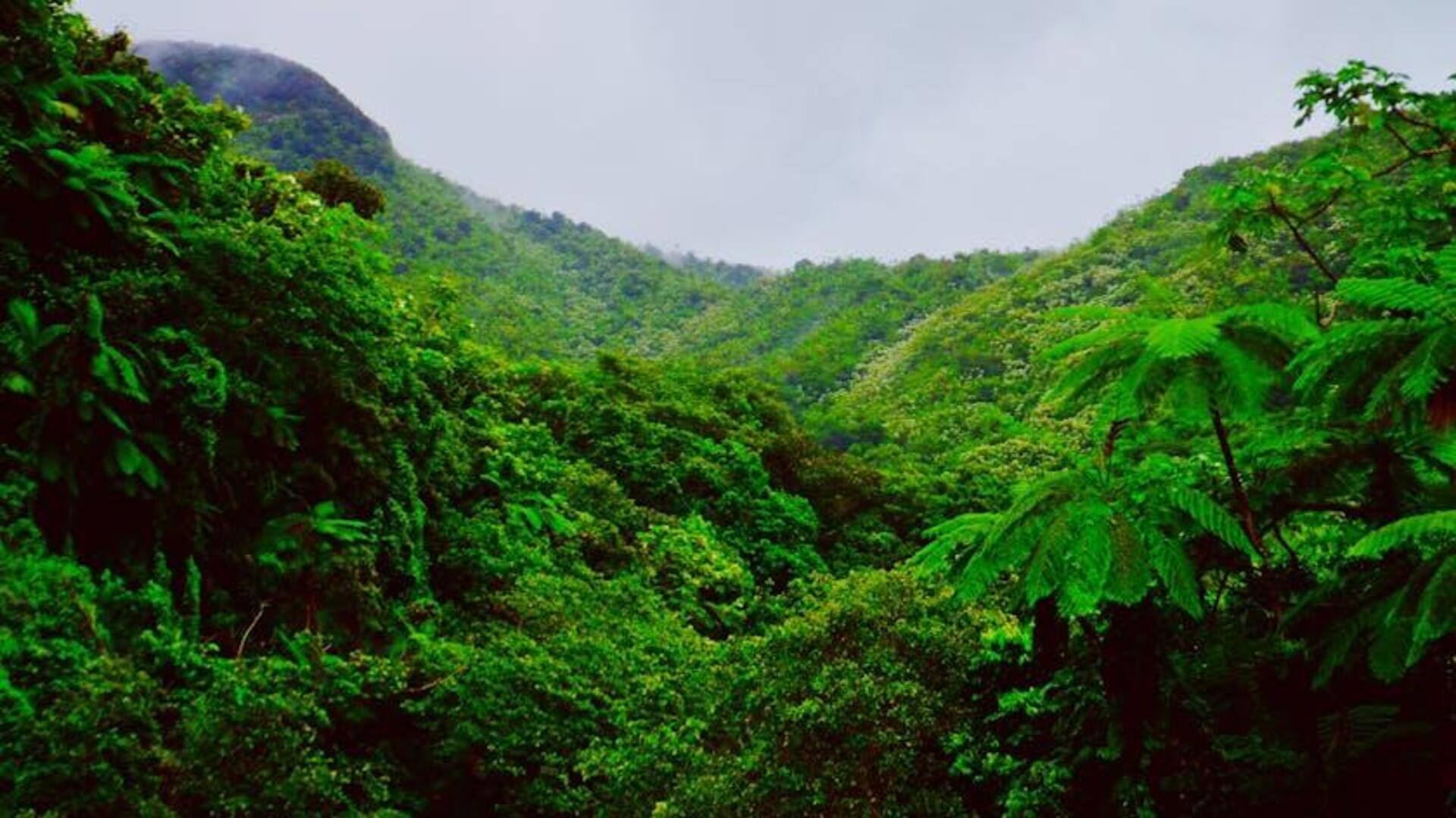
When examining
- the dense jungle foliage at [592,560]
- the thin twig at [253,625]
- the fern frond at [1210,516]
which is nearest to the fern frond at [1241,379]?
the dense jungle foliage at [592,560]

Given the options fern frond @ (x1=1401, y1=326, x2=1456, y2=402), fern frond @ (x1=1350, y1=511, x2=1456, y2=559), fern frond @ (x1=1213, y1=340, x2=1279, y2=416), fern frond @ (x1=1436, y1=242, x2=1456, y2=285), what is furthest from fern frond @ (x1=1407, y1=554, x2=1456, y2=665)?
fern frond @ (x1=1436, y1=242, x2=1456, y2=285)

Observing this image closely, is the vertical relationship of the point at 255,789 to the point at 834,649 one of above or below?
below

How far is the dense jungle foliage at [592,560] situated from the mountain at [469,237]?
130 ft

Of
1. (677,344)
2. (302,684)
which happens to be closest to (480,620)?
(302,684)

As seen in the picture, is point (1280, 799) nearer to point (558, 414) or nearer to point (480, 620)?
point (480, 620)

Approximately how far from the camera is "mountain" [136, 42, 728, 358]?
5781cm

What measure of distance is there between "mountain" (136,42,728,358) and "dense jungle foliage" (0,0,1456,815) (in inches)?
Result: 1559

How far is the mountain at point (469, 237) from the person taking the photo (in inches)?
2276

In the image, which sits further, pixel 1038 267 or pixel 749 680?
pixel 1038 267

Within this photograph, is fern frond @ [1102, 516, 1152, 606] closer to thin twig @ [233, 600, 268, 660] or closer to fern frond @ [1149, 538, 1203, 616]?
fern frond @ [1149, 538, 1203, 616]

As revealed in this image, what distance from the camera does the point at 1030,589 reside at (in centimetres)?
275

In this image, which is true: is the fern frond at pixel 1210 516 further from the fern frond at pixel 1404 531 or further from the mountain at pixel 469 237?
the mountain at pixel 469 237

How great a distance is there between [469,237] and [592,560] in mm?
57263

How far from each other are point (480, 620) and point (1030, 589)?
7120 millimetres
